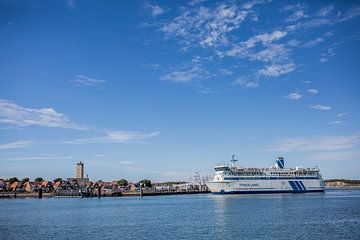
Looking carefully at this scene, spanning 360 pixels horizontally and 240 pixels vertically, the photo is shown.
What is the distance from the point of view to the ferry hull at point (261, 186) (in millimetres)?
100250

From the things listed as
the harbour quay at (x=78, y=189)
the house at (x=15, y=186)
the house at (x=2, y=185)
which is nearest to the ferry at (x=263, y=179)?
the harbour quay at (x=78, y=189)

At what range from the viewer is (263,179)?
102562mm

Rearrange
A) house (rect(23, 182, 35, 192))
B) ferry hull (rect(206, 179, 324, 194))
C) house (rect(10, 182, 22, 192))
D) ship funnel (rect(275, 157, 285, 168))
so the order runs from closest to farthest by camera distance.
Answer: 1. ferry hull (rect(206, 179, 324, 194))
2. ship funnel (rect(275, 157, 285, 168))
3. house (rect(23, 182, 35, 192))
4. house (rect(10, 182, 22, 192))

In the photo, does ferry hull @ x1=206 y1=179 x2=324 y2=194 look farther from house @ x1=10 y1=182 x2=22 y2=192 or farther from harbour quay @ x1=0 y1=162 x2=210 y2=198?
house @ x1=10 y1=182 x2=22 y2=192

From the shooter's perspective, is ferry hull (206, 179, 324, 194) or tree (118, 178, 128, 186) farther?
tree (118, 178, 128, 186)

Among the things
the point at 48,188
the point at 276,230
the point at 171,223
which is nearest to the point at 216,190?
the point at 171,223

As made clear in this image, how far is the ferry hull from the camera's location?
329ft

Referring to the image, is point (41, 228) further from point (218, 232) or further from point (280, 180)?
point (280, 180)

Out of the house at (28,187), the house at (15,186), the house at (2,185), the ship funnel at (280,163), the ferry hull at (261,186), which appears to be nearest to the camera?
the ferry hull at (261,186)

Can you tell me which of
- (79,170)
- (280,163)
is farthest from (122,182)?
(280,163)

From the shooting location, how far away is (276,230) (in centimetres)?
3447

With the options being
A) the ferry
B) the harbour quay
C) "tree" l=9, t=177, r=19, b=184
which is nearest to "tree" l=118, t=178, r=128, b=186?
Answer: the harbour quay

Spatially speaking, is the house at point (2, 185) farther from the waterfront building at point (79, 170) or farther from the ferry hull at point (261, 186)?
the ferry hull at point (261, 186)

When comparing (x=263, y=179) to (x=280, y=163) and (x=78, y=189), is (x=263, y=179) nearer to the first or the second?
(x=280, y=163)
